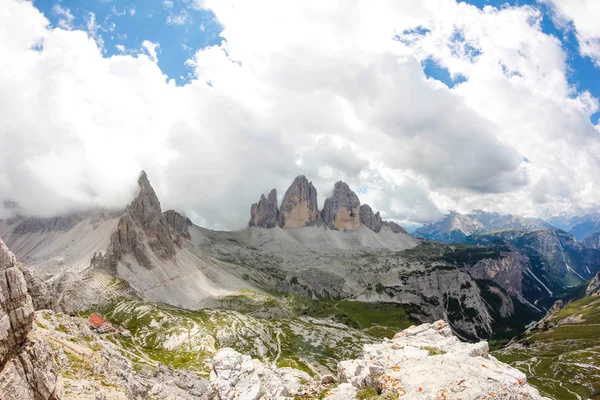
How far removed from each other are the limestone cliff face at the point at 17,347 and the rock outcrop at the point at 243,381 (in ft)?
45.8

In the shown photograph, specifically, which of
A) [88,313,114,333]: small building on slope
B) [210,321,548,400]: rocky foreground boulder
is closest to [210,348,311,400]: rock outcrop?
[210,321,548,400]: rocky foreground boulder

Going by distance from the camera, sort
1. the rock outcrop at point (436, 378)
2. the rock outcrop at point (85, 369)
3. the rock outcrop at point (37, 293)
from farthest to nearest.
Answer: the rock outcrop at point (37, 293), the rock outcrop at point (85, 369), the rock outcrop at point (436, 378)

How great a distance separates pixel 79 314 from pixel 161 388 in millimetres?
137880

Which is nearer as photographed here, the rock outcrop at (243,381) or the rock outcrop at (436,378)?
the rock outcrop at (436,378)

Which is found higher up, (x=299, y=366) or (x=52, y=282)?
(x=52, y=282)

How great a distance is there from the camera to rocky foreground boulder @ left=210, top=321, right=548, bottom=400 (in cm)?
2170

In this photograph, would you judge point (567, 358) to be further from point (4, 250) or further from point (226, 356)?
point (4, 250)

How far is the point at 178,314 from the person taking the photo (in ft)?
568

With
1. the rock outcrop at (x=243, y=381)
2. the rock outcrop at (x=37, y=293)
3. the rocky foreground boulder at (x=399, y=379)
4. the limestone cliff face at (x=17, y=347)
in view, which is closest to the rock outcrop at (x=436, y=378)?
the rocky foreground boulder at (x=399, y=379)

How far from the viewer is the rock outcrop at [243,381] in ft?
93.1

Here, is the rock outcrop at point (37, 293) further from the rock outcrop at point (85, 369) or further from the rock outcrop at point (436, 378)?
the rock outcrop at point (436, 378)

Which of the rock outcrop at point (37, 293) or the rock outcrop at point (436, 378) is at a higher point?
the rock outcrop at point (37, 293)

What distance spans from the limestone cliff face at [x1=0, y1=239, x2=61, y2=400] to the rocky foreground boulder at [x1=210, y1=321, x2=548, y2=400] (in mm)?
14589

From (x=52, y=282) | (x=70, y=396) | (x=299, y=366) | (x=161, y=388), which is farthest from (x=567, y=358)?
(x=52, y=282)
